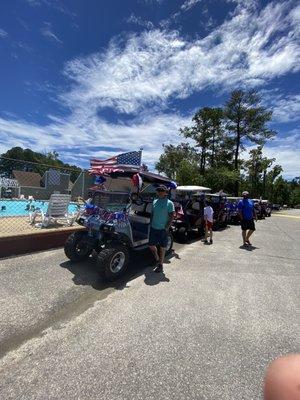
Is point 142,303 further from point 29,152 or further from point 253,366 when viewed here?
point 29,152

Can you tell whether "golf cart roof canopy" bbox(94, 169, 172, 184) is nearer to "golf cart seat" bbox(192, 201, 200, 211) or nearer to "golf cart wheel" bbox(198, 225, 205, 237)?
"golf cart seat" bbox(192, 201, 200, 211)

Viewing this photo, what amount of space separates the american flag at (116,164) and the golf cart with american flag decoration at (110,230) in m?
0.05

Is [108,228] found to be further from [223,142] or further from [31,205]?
[223,142]

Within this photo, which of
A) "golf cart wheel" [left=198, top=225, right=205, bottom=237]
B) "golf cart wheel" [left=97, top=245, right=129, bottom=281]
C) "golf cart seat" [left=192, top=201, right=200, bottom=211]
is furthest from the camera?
"golf cart seat" [left=192, top=201, right=200, bottom=211]

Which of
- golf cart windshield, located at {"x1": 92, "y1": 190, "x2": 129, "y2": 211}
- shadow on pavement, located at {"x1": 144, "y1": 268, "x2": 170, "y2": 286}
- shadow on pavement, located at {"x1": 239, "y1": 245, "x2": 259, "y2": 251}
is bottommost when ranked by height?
shadow on pavement, located at {"x1": 239, "y1": 245, "x2": 259, "y2": 251}

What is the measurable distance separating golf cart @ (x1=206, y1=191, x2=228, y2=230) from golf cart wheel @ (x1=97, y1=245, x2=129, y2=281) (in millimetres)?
9388

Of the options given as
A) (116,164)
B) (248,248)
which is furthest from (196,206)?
(116,164)

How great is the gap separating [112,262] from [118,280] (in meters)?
0.40

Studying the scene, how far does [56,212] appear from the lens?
34.3 ft

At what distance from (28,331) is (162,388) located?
76.6 inches

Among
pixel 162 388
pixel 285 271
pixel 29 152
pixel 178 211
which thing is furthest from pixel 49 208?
pixel 29 152

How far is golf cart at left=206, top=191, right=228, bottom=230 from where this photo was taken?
14.8m

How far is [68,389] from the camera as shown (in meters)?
2.69

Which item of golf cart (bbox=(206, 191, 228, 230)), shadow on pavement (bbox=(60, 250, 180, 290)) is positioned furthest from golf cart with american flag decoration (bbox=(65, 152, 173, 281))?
golf cart (bbox=(206, 191, 228, 230))
